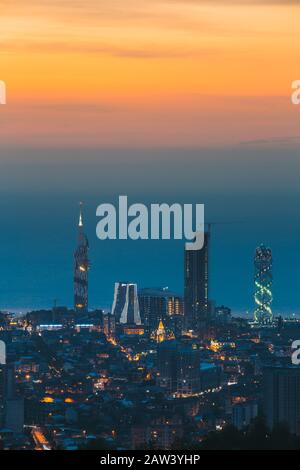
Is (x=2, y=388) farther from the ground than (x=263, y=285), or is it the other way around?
(x=263, y=285)

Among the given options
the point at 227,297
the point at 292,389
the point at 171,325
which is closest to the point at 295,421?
the point at 292,389

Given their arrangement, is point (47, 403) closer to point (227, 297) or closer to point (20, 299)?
point (20, 299)

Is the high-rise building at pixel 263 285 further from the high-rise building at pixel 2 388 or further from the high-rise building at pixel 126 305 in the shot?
the high-rise building at pixel 2 388

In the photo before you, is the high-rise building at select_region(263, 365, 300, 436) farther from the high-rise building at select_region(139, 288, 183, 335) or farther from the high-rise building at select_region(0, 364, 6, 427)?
the high-rise building at select_region(139, 288, 183, 335)

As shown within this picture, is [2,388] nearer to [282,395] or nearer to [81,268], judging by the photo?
[282,395]

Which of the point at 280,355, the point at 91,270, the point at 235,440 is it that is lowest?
the point at 235,440

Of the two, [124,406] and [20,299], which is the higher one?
[20,299]

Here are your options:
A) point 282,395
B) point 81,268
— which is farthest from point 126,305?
point 282,395
